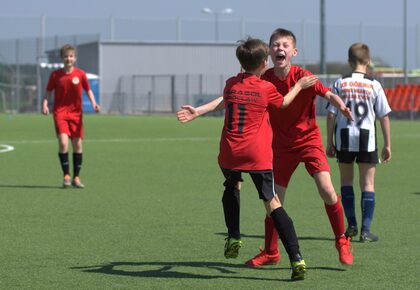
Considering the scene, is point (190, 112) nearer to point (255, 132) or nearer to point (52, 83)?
point (255, 132)

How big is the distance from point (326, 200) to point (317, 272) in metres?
0.65

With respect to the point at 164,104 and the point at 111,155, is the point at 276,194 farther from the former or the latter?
the point at 164,104

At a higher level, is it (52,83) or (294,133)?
(52,83)

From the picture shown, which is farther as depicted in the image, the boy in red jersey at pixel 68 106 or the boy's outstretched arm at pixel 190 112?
the boy in red jersey at pixel 68 106

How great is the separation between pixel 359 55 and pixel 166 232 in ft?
7.80

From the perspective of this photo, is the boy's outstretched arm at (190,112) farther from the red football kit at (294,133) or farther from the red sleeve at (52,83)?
the red sleeve at (52,83)

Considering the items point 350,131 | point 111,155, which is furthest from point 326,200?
point 111,155

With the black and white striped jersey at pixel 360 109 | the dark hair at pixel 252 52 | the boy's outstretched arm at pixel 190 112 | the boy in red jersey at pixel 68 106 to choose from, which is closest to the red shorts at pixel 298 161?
the boy's outstretched arm at pixel 190 112

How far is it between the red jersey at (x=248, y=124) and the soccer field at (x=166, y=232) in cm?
83

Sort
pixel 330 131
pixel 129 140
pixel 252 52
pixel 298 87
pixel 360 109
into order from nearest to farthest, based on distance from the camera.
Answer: pixel 252 52 → pixel 298 87 → pixel 330 131 → pixel 360 109 → pixel 129 140

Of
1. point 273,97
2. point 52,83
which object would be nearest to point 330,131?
point 273,97

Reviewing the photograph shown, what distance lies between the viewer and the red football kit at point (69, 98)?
1488 centimetres

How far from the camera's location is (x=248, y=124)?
7473 millimetres

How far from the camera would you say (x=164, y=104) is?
63.2 m
